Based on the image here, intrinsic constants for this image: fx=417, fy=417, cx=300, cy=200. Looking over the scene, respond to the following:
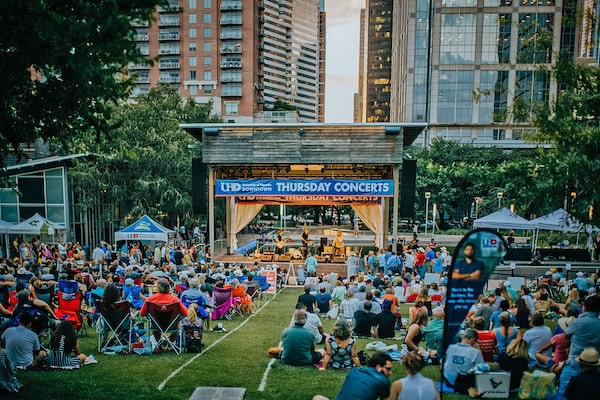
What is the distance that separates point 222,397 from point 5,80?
4736 millimetres

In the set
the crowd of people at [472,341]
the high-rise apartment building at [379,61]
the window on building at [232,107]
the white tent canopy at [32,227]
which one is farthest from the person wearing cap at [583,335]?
the high-rise apartment building at [379,61]

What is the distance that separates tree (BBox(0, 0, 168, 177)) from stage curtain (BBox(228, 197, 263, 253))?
15305 mm

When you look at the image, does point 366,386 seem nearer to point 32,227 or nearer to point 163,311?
point 163,311

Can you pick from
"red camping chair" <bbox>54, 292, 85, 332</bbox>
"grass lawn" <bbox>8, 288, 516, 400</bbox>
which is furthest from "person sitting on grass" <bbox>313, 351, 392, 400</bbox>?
"red camping chair" <bbox>54, 292, 85, 332</bbox>

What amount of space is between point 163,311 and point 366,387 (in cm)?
431

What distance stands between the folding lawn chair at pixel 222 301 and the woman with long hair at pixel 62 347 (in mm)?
4330

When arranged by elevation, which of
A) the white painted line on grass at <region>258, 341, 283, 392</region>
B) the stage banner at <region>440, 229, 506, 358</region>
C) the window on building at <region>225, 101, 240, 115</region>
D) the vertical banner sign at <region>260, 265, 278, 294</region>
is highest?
the window on building at <region>225, 101, 240, 115</region>

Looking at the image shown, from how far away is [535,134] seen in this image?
9.77 metres

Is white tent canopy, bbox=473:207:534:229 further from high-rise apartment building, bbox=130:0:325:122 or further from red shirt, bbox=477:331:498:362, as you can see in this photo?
high-rise apartment building, bbox=130:0:325:122

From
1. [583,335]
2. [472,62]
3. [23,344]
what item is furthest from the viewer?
[472,62]

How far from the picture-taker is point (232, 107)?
74.2m

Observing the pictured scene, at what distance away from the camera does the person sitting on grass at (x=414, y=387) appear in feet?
13.6

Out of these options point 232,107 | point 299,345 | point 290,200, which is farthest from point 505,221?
point 232,107

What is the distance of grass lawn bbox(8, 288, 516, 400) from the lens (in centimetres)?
556
